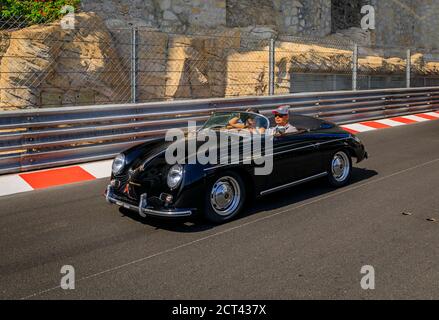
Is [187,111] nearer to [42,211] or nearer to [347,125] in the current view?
[42,211]

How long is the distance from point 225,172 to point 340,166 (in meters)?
2.19

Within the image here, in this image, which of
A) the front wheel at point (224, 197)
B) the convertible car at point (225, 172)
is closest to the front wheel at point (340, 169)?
Result: the convertible car at point (225, 172)

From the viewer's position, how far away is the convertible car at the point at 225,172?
4.82 m

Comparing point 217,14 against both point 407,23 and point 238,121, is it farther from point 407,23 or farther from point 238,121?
point 407,23

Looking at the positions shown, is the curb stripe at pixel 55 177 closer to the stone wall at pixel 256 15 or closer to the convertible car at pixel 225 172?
the convertible car at pixel 225 172

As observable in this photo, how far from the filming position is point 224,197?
17.0 ft

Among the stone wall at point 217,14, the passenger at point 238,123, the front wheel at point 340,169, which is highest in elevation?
the stone wall at point 217,14

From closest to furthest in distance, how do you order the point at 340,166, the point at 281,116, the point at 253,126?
the point at 253,126, the point at 281,116, the point at 340,166

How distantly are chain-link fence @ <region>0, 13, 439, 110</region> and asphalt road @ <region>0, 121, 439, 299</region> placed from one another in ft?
18.5

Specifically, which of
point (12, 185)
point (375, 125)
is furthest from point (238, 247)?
point (375, 125)

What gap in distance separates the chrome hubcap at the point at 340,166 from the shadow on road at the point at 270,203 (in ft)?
0.56

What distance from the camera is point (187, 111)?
30.5 ft

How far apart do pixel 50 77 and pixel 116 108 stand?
20.8 feet
